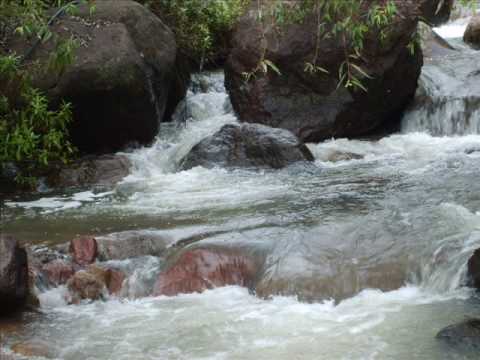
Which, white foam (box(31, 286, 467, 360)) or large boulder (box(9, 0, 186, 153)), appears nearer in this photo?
white foam (box(31, 286, 467, 360))

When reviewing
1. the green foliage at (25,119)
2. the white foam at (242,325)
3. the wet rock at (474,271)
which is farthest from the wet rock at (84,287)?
the green foliage at (25,119)

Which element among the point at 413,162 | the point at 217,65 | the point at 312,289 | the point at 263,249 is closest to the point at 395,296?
the point at 312,289

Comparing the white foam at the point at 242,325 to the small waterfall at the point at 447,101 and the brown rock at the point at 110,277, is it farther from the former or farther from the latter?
the small waterfall at the point at 447,101

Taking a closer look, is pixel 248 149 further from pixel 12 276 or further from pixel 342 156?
pixel 12 276

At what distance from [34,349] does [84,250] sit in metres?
1.88

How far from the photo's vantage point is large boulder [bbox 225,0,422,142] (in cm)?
1262

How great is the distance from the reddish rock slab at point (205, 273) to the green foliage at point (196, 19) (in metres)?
8.65

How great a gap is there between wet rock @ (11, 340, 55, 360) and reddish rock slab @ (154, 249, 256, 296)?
1.42 meters

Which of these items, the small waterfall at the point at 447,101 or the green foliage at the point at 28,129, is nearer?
the green foliage at the point at 28,129

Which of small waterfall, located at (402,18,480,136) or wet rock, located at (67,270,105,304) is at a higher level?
small waterfall, located at (402,18,480,136)

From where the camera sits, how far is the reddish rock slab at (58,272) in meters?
7.01

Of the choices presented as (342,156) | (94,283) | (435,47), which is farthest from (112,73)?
(435,47)

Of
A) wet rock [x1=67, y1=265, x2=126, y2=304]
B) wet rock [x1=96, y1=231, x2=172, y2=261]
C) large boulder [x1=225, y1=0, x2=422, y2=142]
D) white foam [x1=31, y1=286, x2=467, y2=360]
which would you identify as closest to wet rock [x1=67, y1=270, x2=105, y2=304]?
wet rock [x1=67, y1=265, x2=126, y2=304]

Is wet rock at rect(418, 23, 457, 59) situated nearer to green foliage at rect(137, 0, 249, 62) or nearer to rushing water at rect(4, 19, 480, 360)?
green foliage at rect(137, 0, 249, 62)
